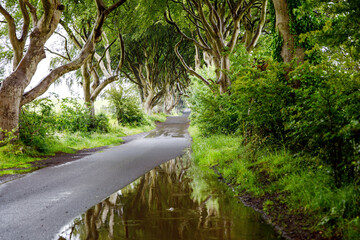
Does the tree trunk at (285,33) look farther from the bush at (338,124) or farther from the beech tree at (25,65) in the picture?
the beech tree at (25,65)

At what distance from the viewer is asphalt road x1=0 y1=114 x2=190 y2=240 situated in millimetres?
3900

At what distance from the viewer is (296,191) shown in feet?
14.0

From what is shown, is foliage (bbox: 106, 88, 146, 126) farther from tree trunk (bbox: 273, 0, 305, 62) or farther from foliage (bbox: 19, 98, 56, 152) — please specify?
tree trunk (bbox: 273, 0, 305, 62)

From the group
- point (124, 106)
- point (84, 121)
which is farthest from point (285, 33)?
point (124, 106)

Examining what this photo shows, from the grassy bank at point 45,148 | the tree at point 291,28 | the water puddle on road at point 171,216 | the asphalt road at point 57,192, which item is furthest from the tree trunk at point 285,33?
the grassy bank at point 45,148

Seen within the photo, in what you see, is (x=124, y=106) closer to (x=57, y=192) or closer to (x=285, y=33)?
(x=285, y=33)

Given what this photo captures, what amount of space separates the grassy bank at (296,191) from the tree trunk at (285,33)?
9.69 ft

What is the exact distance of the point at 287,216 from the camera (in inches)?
153

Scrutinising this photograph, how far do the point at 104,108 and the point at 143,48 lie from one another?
1000 cm

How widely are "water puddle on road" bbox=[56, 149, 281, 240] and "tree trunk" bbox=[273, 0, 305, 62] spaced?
4.39 metres

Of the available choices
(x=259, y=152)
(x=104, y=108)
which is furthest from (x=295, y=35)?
(x=104, y=108)

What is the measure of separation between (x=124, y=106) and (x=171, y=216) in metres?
20.7

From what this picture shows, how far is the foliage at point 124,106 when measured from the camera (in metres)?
23.4

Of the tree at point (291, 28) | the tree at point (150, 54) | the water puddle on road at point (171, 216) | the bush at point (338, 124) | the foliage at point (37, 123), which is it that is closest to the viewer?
the bush at point (338, 124)
